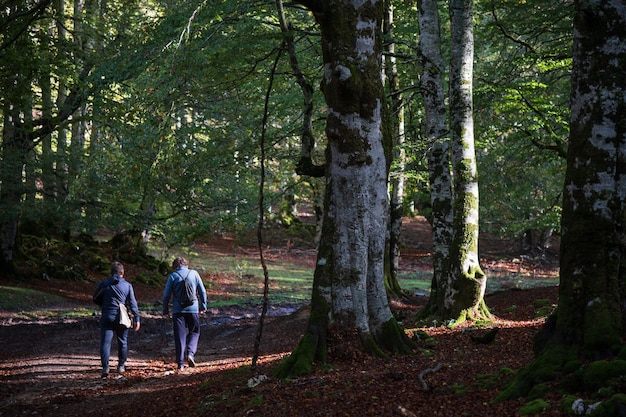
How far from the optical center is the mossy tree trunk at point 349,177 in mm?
7820

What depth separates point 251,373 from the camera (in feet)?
26.8

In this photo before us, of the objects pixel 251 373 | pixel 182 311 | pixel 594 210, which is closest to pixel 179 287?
pixel 182 311

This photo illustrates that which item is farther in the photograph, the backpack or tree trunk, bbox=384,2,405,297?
tree trunk, bbox=384,2,405,297

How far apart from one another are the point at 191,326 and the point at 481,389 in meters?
6.15

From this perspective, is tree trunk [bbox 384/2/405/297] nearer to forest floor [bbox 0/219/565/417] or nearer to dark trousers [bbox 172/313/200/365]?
A: forest floor [bbox 0/219/565/417]

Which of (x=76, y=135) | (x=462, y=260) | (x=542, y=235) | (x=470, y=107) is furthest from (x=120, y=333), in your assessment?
(x=542, y=235)

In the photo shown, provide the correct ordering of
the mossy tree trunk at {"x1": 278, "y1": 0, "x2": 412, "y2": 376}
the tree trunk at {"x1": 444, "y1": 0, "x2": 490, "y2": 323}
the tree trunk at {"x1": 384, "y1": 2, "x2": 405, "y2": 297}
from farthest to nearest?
the tree trunk at {"x1": 384, "y1": 2, "x2": 405, "y2": 297} < the tree trunk at {"x1": 444, "y1": 0, "x2": 490, "y2": 323} < the mossy tree trunk at {"x1": 278, "y1": 0, "x2": 412, "y2": 376}

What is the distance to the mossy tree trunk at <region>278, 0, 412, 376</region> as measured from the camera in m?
7.82

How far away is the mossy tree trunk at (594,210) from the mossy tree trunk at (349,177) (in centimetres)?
281

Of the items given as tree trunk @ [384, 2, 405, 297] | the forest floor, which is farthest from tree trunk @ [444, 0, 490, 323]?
tree trunk @ [384, 2, 405, 297]

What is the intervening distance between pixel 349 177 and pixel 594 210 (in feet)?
10.8

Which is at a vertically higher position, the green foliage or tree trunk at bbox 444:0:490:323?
tree trunk at bbox 444:0:490:323

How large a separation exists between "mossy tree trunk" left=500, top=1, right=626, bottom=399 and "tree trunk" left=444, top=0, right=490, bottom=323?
5.61 meters

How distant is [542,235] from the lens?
35.7 m
